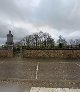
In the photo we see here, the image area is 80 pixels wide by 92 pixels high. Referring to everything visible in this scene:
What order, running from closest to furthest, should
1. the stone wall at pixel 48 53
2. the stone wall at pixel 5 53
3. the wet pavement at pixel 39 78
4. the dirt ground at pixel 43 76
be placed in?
the wet pavement at pixel 39 78, the dirt ground at pixel 43 76, the stone wall at pixel 48 53, the stone wall at pixel 5 53

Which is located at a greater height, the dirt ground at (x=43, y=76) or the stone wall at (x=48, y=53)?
the stone wall at (x=48, y=53)

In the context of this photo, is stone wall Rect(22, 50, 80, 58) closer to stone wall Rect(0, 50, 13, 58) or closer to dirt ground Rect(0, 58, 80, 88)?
stone wall Rect(0, 50, 13, 58)

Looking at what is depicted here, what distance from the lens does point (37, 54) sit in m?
23.8

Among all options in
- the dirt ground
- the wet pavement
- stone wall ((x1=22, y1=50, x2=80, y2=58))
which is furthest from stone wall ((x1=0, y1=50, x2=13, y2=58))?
the wet pavement

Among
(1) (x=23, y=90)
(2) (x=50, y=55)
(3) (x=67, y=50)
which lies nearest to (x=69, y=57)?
(3) (x=67, y=50)

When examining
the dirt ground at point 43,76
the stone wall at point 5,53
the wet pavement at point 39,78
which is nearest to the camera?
the wet pavement at point 39,78

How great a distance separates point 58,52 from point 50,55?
112cm

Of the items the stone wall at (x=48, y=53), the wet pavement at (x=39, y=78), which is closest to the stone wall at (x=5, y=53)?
the stone wall at (x=48, y=53)

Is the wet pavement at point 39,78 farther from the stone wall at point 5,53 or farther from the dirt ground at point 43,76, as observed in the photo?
the stone wall at point 5,53

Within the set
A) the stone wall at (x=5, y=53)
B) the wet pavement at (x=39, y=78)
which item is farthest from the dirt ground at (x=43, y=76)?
the stone wall at (x=5, y=53)

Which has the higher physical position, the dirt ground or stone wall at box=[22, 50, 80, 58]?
stone wall at box=[22, 50, 80, 58]

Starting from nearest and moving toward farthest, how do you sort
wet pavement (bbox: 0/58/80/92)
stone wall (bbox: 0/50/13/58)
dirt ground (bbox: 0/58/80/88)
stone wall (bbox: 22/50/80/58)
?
1. wet pavement (bbox: 0/58/80/92)
2. dirt ground (bbox: 0/58/80/88)
3. stone wall (bbox: 22/50/80/58)
4. stone wall (bbox: 0/50/13/58)

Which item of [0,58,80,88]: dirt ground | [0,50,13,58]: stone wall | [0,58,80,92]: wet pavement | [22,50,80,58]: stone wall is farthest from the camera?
[0,50,13,58]: stone wall

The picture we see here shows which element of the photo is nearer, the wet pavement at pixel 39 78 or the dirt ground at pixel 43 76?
the wet pavement at pixel 39 78
